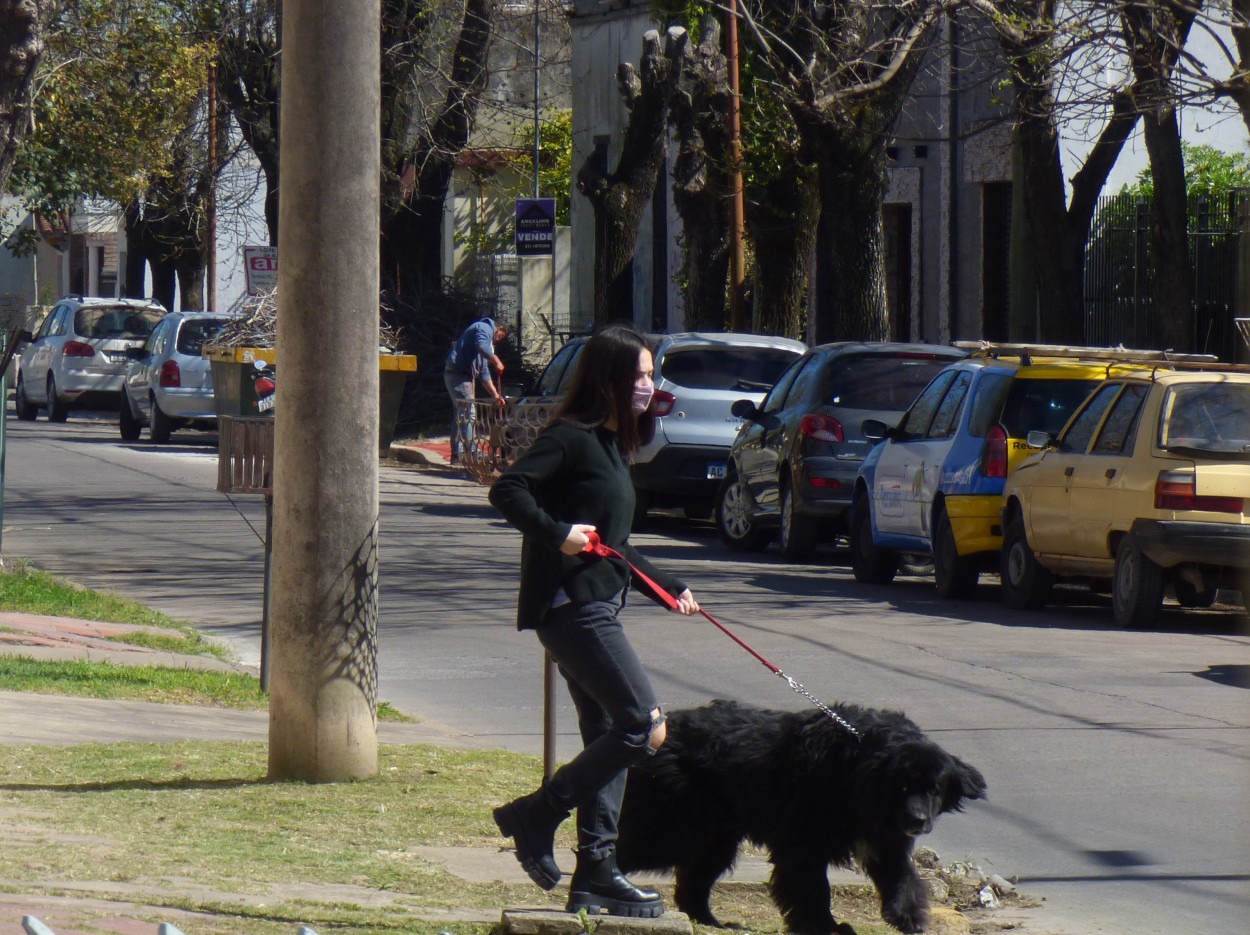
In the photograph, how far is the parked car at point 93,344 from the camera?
3250 cm

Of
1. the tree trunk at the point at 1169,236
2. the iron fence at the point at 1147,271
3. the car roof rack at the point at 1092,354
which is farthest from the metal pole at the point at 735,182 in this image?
the car roof rack at the point at 1092,354

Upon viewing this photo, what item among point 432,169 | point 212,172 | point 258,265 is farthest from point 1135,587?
point 212,172

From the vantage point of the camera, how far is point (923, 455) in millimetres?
14367

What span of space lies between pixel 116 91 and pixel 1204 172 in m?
15.7

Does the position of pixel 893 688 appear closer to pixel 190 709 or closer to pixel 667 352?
pixel 190 709

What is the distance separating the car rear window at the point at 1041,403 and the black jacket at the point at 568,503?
885cm

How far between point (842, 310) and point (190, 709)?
1329 cm

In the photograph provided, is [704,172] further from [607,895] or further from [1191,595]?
[607,895]

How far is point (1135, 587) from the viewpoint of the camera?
1230cm

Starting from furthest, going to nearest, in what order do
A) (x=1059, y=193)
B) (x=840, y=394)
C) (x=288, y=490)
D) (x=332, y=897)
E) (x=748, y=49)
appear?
(x=748, y=49) < (x=1059, y=193) < (x=840, y=394) < (x=288, y=490) < (x=332, y=897)

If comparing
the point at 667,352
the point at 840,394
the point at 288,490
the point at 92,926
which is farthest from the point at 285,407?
the point at 667,352

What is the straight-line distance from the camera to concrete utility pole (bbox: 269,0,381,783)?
23.6ft

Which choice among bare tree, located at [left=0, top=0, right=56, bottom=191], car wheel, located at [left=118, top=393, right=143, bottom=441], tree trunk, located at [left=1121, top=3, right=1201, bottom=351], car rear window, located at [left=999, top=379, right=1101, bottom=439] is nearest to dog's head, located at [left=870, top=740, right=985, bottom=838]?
car rear window, located at [left=999, top=379, right=1101, bottom=439]

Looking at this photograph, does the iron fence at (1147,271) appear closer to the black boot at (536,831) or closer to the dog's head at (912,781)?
Answer: the dog's head at (912,781)
